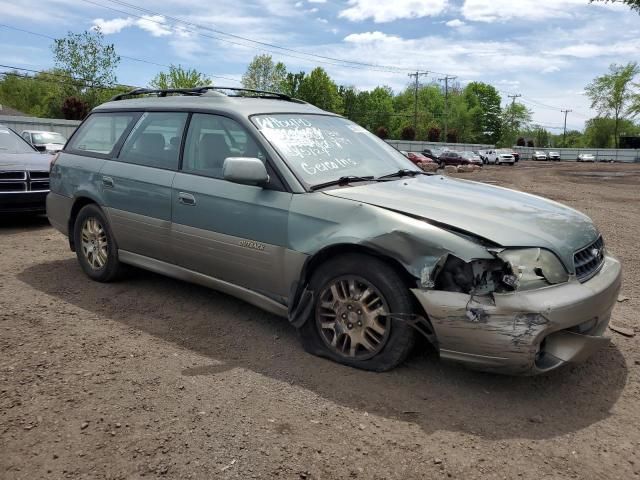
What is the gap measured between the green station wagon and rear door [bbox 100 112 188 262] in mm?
15

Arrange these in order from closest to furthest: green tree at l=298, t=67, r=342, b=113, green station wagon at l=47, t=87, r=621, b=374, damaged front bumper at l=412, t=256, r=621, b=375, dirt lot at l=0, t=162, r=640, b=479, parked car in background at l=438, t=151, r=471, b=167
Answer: dirt lot at l=0, t=162, r=640, b=479 → damaged front bumper at l=412, t=256, r=621, b=375 → green station wagon at l=47, t=87, r=621, b=374 → parked car in background at l=438, t=151, r=471, b=167 → green tree at l=298, t=67, r=342, b=113

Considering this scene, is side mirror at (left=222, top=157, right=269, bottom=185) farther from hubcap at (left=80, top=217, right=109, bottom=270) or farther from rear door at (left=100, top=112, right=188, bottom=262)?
hubcap at (left=80, top=217, right=109, bottom=270)

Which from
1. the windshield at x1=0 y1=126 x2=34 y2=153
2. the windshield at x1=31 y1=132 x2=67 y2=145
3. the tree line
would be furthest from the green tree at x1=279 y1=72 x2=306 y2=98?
the windshield at x1=0 y1=126 x2=34 y2=153

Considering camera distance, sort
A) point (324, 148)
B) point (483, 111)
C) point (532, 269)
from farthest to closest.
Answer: point (483, 111)
point (324, 148)
point (532, 269)

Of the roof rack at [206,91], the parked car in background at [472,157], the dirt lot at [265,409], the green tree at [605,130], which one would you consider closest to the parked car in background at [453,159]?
the parked car in background at [472,157]

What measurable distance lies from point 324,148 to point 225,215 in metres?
0.89

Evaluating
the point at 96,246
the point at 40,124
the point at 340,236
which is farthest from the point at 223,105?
the point at 40,124

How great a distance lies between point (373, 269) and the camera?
10.6ft

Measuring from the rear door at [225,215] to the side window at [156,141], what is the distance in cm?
15

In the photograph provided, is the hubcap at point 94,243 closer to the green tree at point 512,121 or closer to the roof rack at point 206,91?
the roof rack at point 206,91

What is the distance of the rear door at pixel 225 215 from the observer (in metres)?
3.67

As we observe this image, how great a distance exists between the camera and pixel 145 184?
4.48m

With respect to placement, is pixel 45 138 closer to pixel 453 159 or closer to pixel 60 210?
pixel 60 210

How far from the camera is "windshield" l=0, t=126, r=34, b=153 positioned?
8.66m
